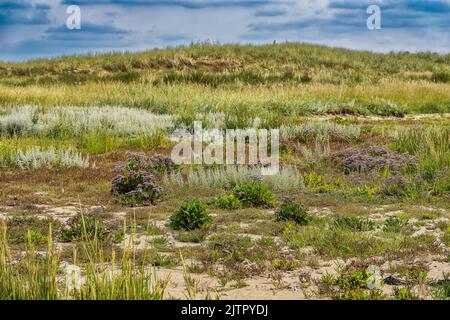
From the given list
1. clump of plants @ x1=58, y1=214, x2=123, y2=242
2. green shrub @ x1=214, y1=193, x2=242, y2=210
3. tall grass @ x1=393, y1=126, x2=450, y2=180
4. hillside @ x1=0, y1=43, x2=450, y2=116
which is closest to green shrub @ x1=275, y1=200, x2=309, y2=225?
green shrub @ x1=214, y1=193, x2=242, y2=210

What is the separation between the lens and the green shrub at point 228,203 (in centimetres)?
1261

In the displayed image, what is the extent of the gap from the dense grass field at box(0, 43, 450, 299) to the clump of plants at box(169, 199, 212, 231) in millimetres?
21

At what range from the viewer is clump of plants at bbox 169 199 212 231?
1079cm

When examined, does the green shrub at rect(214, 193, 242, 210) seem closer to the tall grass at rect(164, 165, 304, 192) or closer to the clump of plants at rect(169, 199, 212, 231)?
the tall grass at rect(164, 165, 304, 192)

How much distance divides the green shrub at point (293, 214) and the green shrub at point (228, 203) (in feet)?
4.54

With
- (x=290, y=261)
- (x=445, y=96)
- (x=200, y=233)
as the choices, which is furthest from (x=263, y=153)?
(x=445, y=96)

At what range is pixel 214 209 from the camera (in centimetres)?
1255

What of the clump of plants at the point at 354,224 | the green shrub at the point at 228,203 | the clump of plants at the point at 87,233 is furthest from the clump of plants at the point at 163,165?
the clump of plants at the point at 354,224

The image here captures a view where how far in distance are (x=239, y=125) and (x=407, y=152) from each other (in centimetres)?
815

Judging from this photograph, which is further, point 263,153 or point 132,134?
point 132,134

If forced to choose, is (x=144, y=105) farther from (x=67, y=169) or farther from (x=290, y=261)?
(x=290, y=261)

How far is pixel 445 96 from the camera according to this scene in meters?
37.6

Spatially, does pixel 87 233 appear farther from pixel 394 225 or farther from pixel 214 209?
pixel 394 225

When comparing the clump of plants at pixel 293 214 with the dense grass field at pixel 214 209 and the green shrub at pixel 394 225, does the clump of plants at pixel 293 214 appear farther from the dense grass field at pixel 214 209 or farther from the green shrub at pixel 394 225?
the green shrub at pixel 394 225
